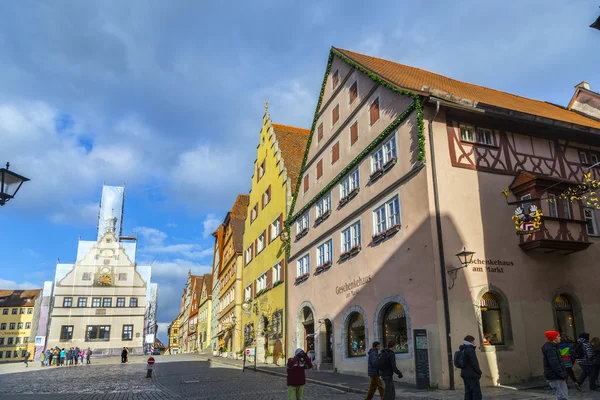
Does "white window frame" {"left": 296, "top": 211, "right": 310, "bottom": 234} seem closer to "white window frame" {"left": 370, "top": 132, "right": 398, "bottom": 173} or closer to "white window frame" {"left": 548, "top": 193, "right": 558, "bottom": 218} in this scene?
"white window frame" {"left": 370, "top": 132, "right": 398, "bottom": 173}

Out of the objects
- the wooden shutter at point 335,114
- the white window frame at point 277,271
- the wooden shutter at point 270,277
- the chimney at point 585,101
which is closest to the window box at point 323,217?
the wooden shutter at point 335,114

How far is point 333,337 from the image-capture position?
2295 cm

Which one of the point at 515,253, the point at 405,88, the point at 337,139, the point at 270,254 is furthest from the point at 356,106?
the point at 270,254

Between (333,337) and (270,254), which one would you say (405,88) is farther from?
(270,254)

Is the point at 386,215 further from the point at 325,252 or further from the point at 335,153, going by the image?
the point at 335,153

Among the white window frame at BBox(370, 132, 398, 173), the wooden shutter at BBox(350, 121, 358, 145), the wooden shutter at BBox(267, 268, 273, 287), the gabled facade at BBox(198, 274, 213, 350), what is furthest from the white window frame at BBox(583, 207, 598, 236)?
the gabled facade at BBox(198, 274, 213, 350)

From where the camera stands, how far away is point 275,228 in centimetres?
3475

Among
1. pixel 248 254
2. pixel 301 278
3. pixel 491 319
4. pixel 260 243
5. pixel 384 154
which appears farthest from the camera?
pixel 248 254

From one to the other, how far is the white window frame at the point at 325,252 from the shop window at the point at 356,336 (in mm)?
3455

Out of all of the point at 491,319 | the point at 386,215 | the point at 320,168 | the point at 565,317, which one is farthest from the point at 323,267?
the point at 565,317

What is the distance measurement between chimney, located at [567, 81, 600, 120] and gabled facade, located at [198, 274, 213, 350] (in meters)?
50.9

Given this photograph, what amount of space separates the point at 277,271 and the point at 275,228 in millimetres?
3171

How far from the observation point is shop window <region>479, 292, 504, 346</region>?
15.9 metres

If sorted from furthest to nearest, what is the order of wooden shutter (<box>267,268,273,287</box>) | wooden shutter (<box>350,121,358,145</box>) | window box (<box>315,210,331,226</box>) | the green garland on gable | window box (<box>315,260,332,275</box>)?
wooden shutter (<box>267,268,273,287</box>)
window box (<box>315,210,331,226</box>)
window box (<box>315,260,332,275</box>)
wooden shutter (<box>350,121,358,145</box>)
the green garland on gable
